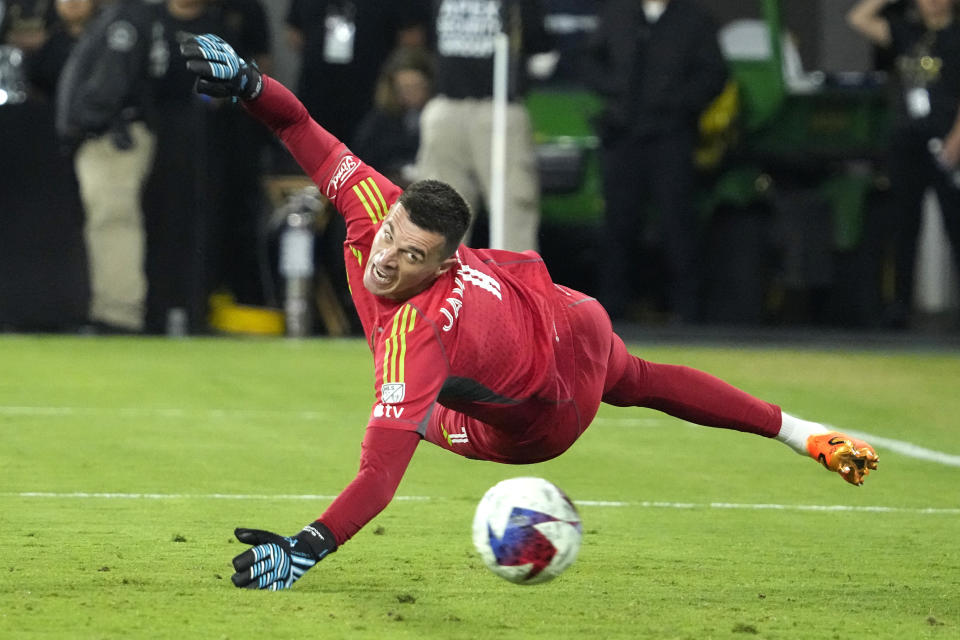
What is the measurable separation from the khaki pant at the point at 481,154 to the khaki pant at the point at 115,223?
214 cm

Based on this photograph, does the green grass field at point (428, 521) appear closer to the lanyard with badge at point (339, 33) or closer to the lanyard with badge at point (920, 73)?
the lanyard with badge at point (920, 73)

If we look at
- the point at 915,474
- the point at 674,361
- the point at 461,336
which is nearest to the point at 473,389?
the point at 461,336

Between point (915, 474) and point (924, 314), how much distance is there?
7764mm

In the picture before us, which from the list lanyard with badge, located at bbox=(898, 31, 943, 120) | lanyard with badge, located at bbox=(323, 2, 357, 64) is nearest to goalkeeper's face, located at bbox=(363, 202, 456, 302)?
lanyard with badge, located at bbox=(898, 31, 943, 120)

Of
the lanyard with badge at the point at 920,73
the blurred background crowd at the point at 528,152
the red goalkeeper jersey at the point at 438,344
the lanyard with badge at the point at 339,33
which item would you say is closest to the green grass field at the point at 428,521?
the red goalkeeper jersey at the point at 438,344

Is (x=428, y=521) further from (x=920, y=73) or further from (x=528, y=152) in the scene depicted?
(x=920, y=73)

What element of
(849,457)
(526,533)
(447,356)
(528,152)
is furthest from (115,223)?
(526,533)

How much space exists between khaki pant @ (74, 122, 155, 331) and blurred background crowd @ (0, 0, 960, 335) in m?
0.02

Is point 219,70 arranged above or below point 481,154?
above

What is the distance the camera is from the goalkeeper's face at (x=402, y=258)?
5.27 m

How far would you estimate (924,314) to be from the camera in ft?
51.4

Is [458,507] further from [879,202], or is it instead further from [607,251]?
[879,202]

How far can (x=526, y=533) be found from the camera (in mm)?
5047

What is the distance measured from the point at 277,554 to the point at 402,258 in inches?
37.6
